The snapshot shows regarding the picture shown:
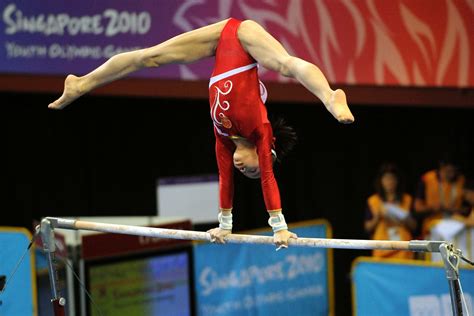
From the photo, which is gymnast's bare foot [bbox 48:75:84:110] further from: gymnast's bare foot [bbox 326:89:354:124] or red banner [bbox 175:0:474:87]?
red banner [bbox 175:0:474:87]

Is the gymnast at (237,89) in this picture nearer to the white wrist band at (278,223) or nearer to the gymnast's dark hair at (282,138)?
the white wrist band at (278,223)

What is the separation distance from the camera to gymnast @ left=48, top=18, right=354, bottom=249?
213 inches

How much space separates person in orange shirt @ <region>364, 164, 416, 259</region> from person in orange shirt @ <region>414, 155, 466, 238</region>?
130mm

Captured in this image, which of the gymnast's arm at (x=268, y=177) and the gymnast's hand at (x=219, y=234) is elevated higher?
the gymnast's arm at (x=268, y=177)

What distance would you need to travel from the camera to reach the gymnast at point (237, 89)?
17.8 feet

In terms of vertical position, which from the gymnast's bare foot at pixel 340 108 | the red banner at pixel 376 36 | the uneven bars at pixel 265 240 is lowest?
the uneven bars at pixel 265 240

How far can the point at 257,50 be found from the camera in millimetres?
5430

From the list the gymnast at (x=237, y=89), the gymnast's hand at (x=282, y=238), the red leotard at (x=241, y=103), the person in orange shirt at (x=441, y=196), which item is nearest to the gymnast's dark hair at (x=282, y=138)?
the gymnast at (x=237, y=89)

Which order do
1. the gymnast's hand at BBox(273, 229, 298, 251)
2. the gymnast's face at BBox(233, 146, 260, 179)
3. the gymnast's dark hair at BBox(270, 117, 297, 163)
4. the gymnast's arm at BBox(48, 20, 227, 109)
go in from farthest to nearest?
the gymnast's dark hair at BBox(270, 117, 297, 163) → the gymnast's arm at BBox(48, 20, 227, 109) → the gymnast's face at BBox(233, 146, 260, 179) → the gymnast's hand at BBox(273, 229, 298, 251)

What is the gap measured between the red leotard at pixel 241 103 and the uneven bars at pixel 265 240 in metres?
0.22

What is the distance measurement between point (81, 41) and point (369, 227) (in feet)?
9.40

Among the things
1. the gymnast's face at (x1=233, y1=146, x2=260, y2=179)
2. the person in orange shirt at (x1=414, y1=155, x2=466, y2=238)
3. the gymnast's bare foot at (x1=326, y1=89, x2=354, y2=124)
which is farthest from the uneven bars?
the person in orange shirt at (x1=414, y1=155, x2=466, y2=238)

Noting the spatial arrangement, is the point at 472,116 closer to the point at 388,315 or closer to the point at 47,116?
the point at 388,315

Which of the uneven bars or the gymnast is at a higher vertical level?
the gymnast
